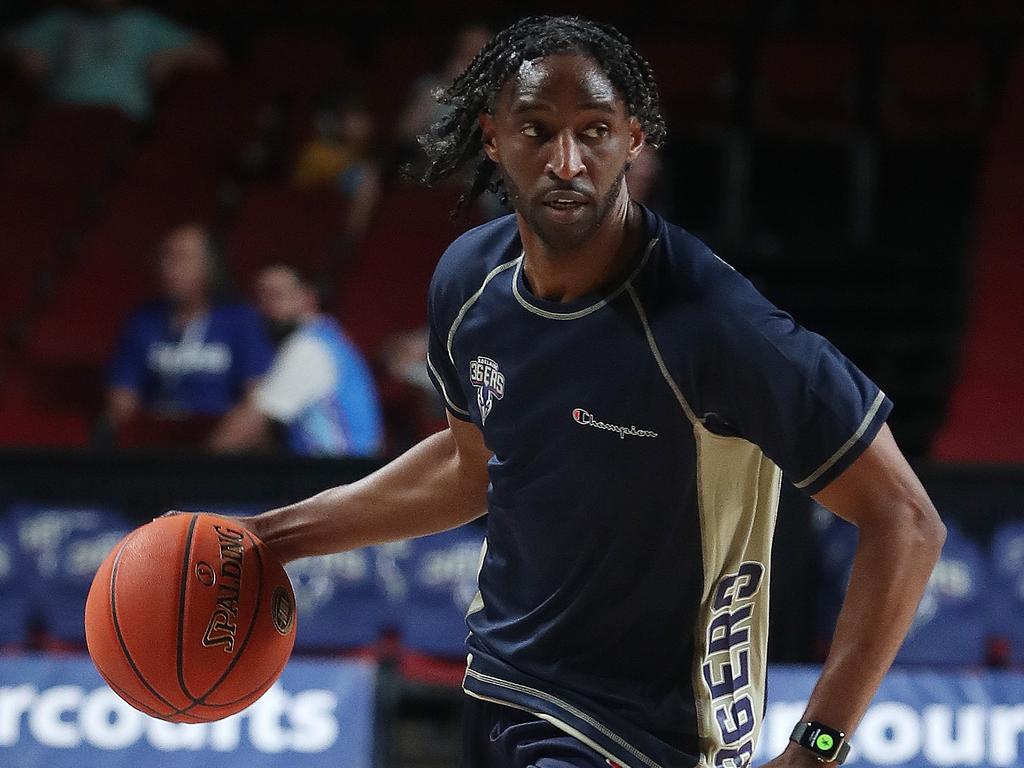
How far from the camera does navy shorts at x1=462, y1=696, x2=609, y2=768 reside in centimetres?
242

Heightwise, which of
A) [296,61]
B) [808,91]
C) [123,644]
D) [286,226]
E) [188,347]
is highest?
[296,61]

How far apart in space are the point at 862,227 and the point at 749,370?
6.35 metres

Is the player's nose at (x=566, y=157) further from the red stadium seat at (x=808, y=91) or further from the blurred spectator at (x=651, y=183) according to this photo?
the red stadium seat at (x=808, y=91)

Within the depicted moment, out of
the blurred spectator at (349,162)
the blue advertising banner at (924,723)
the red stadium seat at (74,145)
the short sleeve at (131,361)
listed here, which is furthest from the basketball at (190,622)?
the red stadium seat at (74,145)

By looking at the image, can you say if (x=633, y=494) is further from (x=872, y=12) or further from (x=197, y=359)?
(x=872, y=12)

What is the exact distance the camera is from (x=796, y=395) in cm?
215

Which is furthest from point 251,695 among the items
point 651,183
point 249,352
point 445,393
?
point 651,183

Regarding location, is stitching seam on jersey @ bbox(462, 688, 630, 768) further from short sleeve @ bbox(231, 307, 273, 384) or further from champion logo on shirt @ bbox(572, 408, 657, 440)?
short sleeve @ bbox(231, 307, 273, 384)

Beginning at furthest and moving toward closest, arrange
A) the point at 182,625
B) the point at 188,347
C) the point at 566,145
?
the point at 188,347 → the point at 182,625 → the point at 566,145

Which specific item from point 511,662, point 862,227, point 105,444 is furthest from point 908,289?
point 511,662

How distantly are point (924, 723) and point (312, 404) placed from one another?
2409mm

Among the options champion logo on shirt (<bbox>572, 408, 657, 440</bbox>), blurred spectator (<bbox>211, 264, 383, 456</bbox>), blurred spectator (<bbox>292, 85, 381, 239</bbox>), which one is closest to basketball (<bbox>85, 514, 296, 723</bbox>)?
champion logo on shirt (<bbox>572, 408, 657, 440</bbox>)

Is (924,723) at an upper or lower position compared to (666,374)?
lower

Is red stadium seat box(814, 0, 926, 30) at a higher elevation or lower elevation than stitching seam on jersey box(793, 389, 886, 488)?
higher
